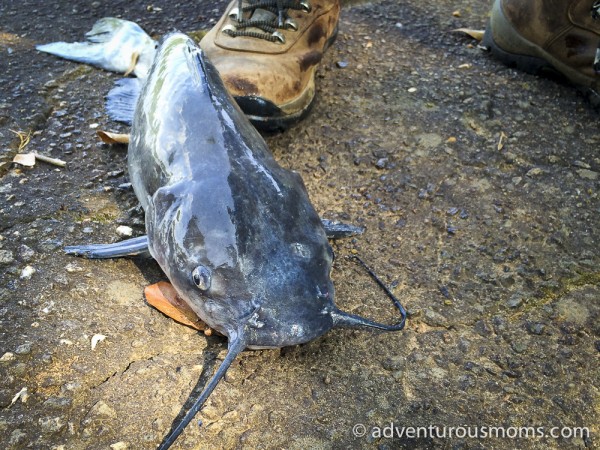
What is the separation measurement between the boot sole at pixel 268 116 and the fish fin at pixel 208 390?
1315 mm

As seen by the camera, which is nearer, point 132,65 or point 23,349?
point 23,349

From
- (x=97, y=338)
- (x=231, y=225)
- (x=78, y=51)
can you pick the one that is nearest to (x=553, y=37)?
(x=231, y=225)

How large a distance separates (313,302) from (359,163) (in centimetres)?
116

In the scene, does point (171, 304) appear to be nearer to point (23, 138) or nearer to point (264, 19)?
point (23, 138)

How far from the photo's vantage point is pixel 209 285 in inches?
65.1

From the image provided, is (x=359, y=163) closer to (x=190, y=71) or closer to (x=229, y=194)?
(x=190, y=71)

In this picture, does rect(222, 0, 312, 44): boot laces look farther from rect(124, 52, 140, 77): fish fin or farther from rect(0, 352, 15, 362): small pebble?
rect(0, 352, 15, 362): small pebble

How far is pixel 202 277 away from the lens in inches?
65.2

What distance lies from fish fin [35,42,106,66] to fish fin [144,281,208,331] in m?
1.81

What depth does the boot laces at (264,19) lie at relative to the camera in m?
2.91

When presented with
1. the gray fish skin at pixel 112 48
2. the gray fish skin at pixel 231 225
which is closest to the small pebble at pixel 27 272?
the gray fish skin at pixel 231 225

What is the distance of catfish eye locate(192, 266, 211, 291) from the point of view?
1.65 m

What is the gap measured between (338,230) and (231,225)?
589 mm

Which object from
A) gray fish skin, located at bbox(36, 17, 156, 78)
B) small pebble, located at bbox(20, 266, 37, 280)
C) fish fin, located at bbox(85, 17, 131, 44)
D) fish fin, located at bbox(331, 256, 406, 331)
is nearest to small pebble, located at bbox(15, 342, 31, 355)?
small pebble, located at bbox(20, 266, 37, 280)
